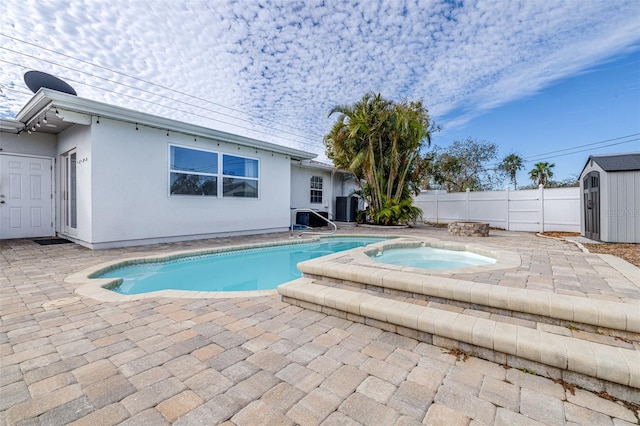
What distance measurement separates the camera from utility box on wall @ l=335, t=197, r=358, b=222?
1531 cm

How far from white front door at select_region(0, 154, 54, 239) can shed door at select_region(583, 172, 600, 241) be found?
600 inches

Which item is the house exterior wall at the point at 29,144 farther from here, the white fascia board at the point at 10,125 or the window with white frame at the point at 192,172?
the window with white frame at the point at 192,172

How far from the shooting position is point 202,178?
27.6 feet

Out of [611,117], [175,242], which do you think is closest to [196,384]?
[175,242]

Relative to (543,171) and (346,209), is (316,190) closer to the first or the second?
(346,209)

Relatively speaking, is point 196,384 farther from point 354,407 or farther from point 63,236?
point 63,236

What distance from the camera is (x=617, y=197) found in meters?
7.02

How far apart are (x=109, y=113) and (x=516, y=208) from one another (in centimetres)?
1444

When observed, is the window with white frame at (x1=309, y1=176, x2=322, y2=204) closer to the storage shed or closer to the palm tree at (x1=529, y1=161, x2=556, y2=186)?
the storage shed

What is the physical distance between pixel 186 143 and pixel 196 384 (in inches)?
300

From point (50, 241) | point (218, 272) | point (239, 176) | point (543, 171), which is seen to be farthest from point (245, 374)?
point (543, 171)

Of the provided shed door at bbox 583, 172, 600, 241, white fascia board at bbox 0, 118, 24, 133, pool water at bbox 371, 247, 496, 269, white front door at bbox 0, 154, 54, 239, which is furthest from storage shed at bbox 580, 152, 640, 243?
white front door at bbox 0, 154, 54, 239

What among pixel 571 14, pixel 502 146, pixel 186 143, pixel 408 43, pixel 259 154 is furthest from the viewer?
pixel 502 146

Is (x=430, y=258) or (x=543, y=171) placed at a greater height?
(x=543, y=171)
